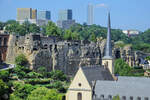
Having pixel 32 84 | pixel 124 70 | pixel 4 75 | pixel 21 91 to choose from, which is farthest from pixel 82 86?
pixel 124 70

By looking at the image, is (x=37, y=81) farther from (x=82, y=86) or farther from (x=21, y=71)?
(x=82, y=86)

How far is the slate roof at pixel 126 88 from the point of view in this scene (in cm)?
4866

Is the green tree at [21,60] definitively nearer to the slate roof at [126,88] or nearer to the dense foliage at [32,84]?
the dense foliage at [32,84]

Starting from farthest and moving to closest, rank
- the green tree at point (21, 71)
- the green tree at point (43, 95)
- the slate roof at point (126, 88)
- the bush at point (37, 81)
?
the green tree at point (21, 71) < the bush at point (37, 81) < the green tree at point (43, 95) < the slate roof at point (126, 88)

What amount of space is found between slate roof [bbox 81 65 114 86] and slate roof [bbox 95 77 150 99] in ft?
4.63

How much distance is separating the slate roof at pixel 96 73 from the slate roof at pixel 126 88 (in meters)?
1.41

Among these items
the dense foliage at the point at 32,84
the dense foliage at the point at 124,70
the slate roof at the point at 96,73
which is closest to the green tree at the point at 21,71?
the dense foliage at the point at 32,84

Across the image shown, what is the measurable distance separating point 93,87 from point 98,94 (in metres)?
1.17

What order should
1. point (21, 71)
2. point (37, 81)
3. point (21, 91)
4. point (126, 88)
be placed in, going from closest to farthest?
1. point (126, 88)
2. point (21, 91)
3. point (37, 81)
4. point (21, 71)

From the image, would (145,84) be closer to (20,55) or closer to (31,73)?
(31,73)

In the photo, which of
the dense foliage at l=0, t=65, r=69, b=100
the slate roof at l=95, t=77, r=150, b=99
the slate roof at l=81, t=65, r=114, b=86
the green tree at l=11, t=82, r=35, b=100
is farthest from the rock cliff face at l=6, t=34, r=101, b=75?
the slate roof at l=95, t=77, r=150, b=99

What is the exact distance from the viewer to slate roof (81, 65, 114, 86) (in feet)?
166

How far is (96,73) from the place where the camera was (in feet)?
177

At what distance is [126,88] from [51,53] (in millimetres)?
35515
